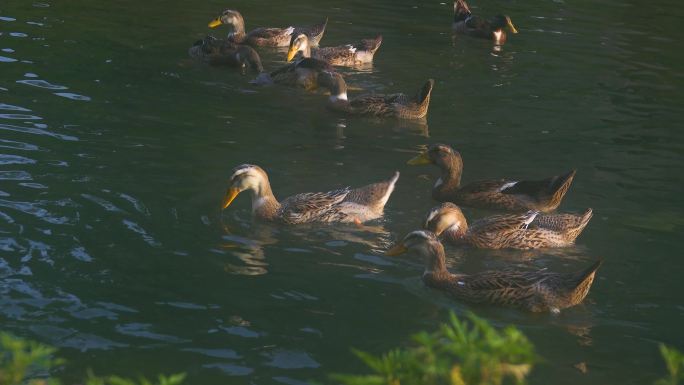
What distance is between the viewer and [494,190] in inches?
512

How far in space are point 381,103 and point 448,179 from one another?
3592 mm

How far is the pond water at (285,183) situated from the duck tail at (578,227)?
0.14m

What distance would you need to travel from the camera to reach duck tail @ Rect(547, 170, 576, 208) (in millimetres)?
12445

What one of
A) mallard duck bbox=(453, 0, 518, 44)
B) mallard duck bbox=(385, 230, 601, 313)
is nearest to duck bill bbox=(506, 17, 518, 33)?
mallard duck bbox=(453, 0, 518, 44)

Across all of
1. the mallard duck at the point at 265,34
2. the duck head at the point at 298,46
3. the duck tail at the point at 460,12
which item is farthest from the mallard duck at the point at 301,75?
the duck tail at the point at 460,12

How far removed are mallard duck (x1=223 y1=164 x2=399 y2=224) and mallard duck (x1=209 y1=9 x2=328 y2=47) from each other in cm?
867

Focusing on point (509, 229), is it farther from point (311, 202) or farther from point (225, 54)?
point (225, 54)

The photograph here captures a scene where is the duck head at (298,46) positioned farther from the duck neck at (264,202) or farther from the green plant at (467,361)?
the green plant at (467,361)

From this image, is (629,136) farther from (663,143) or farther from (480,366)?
(480,366)

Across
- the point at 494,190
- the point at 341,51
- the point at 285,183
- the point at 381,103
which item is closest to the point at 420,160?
the point at 494,190

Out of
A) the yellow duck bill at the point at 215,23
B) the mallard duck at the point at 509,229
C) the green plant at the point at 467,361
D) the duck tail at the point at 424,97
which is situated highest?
the green plant at the point at 467,361

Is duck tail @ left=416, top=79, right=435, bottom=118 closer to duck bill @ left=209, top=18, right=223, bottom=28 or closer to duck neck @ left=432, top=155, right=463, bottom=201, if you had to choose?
duck neck @ left=432, top=155, right=463, bottom=201

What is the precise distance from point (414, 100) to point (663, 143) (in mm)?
3665

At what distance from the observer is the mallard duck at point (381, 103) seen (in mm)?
16469
